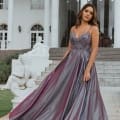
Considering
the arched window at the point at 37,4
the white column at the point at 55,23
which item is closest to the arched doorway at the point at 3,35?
the arched window at the point at 37,4

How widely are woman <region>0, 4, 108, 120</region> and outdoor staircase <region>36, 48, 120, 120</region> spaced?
7.60ft

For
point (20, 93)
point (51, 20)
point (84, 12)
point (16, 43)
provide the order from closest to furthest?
point (84, 12)
point (20, 93)
point (51, 20)
point (16, 43)

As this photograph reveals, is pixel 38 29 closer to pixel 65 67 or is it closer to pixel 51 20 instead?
pixel 51 20

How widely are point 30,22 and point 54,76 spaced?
1288 inches

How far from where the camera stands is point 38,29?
39.6 meters

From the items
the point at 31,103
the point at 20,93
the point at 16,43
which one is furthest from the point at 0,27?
the point at 31,103

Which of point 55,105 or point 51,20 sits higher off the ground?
point 51,20

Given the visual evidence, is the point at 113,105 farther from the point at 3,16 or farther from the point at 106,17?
the point at 3,16

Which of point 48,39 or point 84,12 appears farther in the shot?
point 48,39

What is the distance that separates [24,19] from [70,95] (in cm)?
3299

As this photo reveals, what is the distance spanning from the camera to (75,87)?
22.0 ft

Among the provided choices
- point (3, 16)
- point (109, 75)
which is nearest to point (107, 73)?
point (109, 75)

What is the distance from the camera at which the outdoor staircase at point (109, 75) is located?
32.5 ft

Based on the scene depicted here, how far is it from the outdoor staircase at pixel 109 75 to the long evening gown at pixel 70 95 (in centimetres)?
231
